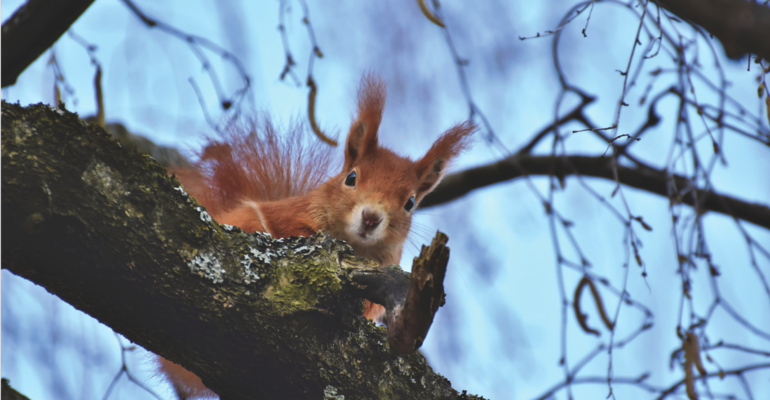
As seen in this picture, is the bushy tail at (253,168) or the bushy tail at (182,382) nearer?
the bushy tail at (182,382)

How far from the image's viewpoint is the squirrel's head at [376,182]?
2.09 m

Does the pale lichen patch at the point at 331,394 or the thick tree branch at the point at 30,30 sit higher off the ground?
the thick tree branch at the point at 30,30

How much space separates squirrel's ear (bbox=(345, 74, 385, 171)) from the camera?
7.06ft

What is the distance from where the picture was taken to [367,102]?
2.21 m

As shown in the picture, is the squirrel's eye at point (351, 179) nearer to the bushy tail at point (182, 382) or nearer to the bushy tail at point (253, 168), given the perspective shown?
the bushy tail at point (253, 168)

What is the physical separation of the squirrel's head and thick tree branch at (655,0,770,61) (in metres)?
1.46

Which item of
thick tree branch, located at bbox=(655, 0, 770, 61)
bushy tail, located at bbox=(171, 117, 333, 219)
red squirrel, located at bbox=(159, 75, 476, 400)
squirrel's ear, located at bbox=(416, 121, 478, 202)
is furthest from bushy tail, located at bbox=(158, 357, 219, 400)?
thick tree branch, located at bbox=(655, 0, 770, 61)

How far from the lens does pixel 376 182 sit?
218 cm

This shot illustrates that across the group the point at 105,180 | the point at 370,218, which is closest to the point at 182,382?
the point at 370,218

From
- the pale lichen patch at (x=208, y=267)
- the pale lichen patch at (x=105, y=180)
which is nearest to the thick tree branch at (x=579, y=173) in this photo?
the pale lichen patch at (x=208, y=267)

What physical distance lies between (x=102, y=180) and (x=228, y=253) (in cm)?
27

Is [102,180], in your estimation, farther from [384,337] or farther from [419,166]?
[419,166]

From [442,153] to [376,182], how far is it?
0.76 ft

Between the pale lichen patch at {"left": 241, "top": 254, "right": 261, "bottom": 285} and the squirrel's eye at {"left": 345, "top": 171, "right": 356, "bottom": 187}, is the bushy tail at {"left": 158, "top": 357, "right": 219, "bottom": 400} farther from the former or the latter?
the squirrel's eye at {"left": 345, "top": 171, "right": 356, "bottom": 187}
